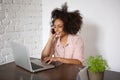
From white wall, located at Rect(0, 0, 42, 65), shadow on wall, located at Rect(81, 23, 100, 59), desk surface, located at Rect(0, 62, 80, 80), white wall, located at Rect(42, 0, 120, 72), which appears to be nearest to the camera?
desk surface, located at Rect(0, 62, 80, 80)

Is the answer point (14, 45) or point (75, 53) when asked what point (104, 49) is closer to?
point (75, 53)

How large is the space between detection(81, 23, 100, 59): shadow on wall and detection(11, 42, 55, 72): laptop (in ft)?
3.20

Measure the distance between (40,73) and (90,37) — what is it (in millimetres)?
1175

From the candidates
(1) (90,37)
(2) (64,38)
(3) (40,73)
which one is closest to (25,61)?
(3) (40,73)

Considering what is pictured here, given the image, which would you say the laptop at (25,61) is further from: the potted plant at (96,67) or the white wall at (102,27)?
the white wall at (102,27)

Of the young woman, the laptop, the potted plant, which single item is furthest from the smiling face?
the potted plant

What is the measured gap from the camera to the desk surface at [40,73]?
1378 mm

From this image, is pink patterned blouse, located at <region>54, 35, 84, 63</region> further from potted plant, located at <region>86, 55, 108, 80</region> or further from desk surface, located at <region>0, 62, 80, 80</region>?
potted plant, located at <region>86, 55, 108, 80</region>

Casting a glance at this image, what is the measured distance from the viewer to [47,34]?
2.77 meters

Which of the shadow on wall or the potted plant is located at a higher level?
the shadow on wall

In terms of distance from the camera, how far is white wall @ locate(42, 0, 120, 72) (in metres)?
2.31

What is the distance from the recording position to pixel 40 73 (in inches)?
57.6

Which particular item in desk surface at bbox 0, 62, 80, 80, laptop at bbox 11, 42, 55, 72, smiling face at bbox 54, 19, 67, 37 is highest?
smiling face at bbox 54, 19, 67, 37

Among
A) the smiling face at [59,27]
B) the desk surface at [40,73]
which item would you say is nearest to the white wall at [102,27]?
the smiling face at [59,27]
